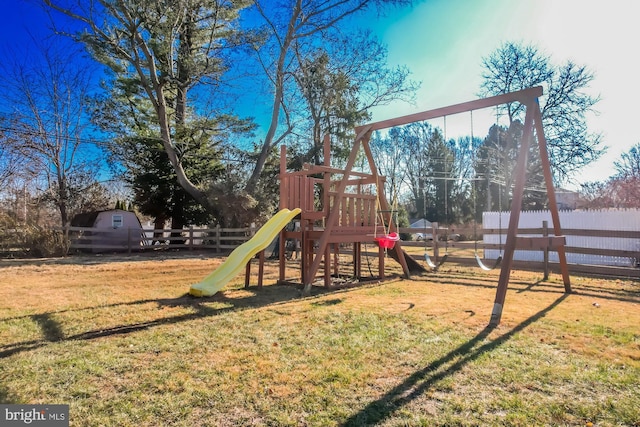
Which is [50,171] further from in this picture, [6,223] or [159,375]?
[159,375]

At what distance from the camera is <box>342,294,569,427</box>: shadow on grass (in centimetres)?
233

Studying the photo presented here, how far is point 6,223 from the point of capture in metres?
14.9

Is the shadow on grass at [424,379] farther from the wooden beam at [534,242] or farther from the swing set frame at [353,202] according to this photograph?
the swing set frame at [353,202]

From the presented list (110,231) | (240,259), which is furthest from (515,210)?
(110,231)

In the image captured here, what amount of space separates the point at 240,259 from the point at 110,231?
46.5 feet

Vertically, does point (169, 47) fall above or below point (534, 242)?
above

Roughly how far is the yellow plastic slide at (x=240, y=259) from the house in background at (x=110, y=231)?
1339 centimetres

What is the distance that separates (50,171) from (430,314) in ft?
75.0

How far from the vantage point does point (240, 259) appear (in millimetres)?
6992

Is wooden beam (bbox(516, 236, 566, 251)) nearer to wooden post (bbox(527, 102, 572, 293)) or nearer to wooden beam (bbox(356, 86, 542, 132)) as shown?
wooden post (bbox(527, 102, 572, 293))

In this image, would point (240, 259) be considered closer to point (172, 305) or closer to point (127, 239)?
point (172, 305)

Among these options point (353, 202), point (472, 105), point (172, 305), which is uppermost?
point (472, 105)

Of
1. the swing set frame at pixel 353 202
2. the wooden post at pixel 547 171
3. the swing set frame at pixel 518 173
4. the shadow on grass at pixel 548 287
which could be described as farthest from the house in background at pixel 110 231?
the wooden post at pixel 547 171

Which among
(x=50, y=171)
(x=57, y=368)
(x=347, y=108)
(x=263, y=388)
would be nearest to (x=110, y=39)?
(x=50, y=171)
